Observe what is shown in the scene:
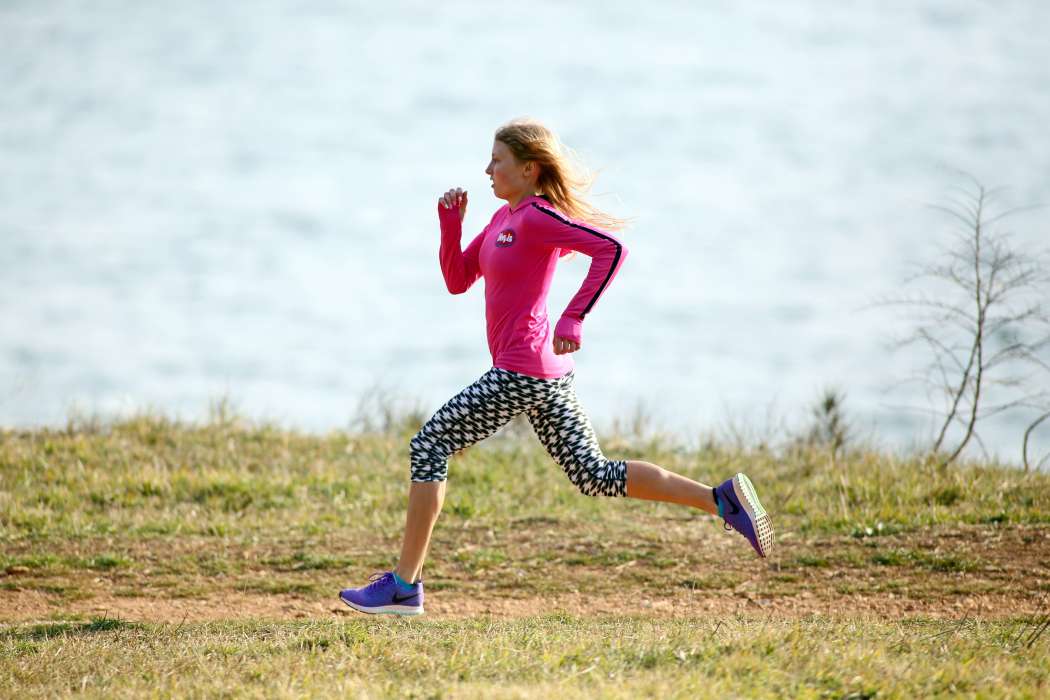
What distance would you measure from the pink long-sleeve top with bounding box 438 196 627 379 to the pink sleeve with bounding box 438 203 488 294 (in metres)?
0.25

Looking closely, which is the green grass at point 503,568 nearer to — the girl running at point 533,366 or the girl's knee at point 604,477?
the girl running at point 533,366

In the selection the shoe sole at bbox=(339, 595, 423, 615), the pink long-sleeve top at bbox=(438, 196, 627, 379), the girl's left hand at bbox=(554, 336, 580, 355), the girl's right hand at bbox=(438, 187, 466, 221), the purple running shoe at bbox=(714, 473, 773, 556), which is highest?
the girl's right hand at bbox=(438, 187, 466, 221)

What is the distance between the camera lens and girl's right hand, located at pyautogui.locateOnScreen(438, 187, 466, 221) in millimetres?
5711

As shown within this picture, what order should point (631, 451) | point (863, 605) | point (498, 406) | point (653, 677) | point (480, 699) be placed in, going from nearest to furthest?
point (480, 699) → point (653, 677) → point (498, 406) → point (863, 605) → point (631, 451)

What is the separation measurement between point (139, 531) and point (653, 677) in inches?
209

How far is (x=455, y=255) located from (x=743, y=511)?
5.99 feet

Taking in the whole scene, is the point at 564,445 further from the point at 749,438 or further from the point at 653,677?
the point at 749,438

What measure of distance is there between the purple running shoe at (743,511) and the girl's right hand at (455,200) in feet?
5.99

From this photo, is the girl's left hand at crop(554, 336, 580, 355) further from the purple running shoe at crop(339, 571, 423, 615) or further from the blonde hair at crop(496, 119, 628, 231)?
the purple running shoe at crop(339, 571, 423, 615)

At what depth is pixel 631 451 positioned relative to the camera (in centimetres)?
1091

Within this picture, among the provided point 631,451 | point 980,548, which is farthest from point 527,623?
point 631,451

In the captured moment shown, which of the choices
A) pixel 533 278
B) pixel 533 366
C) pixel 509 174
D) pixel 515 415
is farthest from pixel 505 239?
pixel 515 415

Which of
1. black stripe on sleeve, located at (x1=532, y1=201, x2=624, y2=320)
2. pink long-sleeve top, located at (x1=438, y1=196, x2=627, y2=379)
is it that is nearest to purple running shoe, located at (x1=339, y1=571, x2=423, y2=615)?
pink long-sleeve top, located at (x1=438, y1=196, x2=627, y2=379)

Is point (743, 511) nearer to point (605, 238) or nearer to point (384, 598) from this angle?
point (605, 238)
